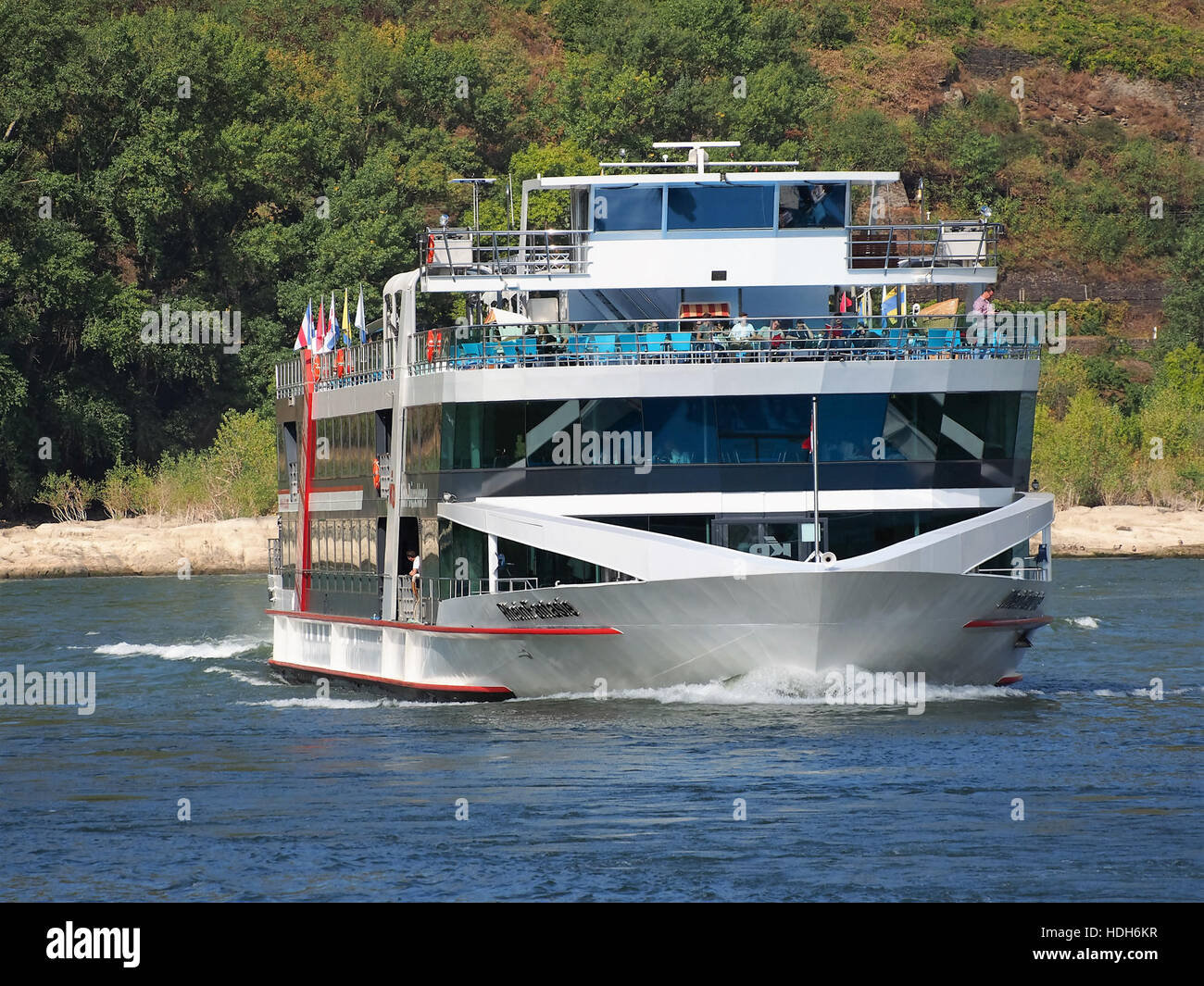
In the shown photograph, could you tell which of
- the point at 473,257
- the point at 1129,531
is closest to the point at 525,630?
the point at 473,257

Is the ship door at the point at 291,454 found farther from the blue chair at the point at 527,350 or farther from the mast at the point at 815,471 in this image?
the mast at the point at 815,471

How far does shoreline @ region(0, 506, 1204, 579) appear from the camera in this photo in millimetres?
85062

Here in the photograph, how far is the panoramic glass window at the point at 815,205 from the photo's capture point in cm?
3553

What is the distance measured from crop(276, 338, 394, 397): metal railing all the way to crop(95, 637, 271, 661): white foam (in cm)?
672

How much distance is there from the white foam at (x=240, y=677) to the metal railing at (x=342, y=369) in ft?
18.5

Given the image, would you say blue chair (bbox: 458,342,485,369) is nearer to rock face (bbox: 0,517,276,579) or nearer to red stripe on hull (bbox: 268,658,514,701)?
red stripe on hull (bbox: 268,658,514,701)

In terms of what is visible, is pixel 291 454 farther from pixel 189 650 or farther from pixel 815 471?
pixel 815 471

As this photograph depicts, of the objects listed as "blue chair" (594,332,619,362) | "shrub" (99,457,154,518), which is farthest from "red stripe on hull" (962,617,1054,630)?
"shrub" (99,457,154,518)

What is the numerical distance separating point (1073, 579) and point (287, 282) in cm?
4389

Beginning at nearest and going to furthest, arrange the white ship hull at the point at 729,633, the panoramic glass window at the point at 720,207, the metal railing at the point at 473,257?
1. the white ship hull at the point at 729,633
2. the metal railing at the point at 473,257
3. the panoramic glass window at the point at 720,207

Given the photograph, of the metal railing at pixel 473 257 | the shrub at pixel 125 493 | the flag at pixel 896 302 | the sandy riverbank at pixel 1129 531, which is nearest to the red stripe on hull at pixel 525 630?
the metal railing at pixel 473 257

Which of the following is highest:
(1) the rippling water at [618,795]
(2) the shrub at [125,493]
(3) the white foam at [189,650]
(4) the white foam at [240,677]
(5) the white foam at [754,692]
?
(2) the shrub at [125,493]

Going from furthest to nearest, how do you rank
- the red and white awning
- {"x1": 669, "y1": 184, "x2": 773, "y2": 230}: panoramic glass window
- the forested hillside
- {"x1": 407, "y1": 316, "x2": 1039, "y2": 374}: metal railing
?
1. the forested hillside
2. the red and white awning
3. {"x1": 669, "y1": 184, "x2": 773, "y2": 230}: panoramic glass window
4. {"x1": 407, "y1": 316, "x2": 1039, "y2": 374}: metal railing
